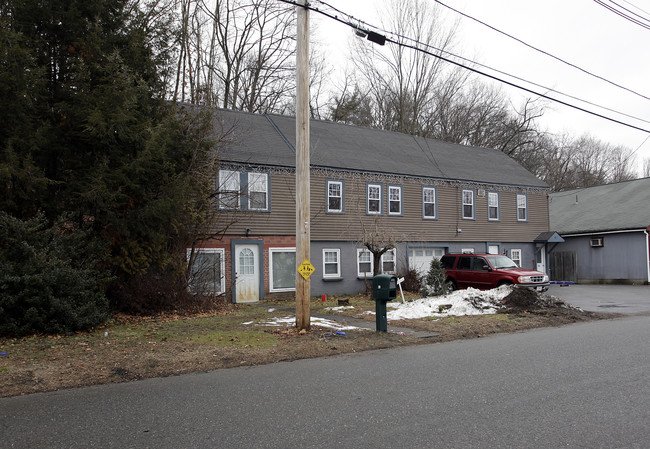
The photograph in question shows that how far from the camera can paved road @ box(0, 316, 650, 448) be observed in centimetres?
466

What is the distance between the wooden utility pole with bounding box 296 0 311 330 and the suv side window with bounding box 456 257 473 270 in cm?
1135

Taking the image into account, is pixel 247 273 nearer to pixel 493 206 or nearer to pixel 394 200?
pixel 394 200

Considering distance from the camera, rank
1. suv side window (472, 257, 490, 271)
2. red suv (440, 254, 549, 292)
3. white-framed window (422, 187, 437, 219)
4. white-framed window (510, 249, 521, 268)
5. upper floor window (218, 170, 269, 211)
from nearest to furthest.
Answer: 1. upper floor window (218, 170, 269, 211)
2. red suv (440, 254, 549, 292)
3. suv side window (472, 257, 490, 271)
4. white-framed window (422, 187, 437, 219)
5. white-framed window (510, 249, 521, 268)

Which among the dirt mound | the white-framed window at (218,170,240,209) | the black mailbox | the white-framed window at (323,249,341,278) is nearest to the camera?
the black mailbox

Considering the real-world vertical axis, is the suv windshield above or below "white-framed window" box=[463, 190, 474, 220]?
below

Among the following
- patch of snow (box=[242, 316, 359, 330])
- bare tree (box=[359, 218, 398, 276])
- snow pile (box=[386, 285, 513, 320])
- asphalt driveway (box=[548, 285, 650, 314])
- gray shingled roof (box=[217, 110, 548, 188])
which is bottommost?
asphalt driveway (box=[548, 285, 650, 314])

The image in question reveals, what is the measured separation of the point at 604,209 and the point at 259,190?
76.3 ft

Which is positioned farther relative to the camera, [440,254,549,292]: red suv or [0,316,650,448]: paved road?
[440,254,549,292]: red suv

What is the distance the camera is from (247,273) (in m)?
18.9

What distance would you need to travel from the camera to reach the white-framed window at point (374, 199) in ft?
72.4

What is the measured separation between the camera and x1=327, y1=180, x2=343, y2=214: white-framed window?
2105 cm

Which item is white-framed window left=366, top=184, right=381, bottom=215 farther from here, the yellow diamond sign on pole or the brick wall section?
the yellow diamond sign on pole

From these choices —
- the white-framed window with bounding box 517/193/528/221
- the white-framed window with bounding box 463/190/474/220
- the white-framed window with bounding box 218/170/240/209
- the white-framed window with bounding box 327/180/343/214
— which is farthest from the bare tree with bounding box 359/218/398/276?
the white-framed window with bounding box 517/193/528/221

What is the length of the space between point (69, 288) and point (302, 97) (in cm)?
604
